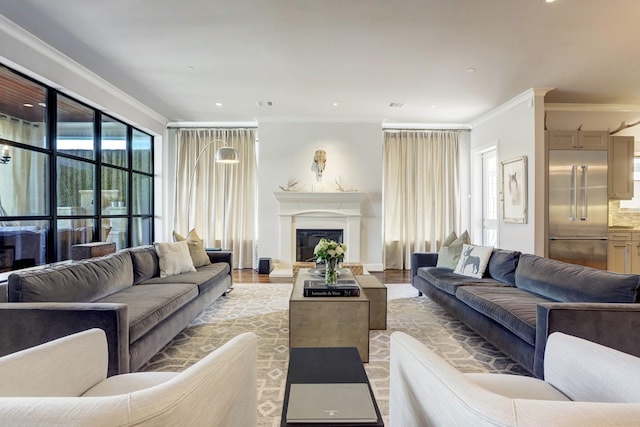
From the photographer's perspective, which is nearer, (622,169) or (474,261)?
(474,261)

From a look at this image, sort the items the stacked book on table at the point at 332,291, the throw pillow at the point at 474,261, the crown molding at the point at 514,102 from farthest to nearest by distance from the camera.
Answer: the crown molding at the point at 514,102, the throw pillow at the point at 474,261, the stacked book on table at the point at 332,291

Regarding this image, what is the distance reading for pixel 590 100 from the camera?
5141mm

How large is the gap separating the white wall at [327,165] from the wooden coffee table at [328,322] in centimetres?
377

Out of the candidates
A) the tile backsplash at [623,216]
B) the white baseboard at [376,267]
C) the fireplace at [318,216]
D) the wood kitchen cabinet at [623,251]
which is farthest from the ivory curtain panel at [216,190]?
the tile backsplash at [623,216]

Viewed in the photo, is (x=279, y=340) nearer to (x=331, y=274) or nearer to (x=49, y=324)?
(x=331, y=274)

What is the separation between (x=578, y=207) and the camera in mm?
4707

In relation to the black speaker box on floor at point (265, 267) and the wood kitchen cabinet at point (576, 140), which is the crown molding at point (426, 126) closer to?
the wood kitchen cabinet at point (576, 140)

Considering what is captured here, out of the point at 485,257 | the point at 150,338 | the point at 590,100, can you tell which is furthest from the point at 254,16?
the point at 590,100

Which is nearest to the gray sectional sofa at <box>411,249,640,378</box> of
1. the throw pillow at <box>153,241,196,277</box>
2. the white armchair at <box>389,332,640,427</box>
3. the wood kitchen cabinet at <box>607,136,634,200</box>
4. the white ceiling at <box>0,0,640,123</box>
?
the white armchair at <box>389,332,640,427</box>

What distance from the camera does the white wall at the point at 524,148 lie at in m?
4.69

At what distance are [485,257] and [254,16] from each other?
3.40 m

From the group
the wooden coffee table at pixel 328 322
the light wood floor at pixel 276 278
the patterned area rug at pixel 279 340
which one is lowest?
the patterned area rug at pixel 279 340

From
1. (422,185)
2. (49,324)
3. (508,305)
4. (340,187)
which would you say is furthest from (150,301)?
(422,185)

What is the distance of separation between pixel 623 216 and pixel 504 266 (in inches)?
134
